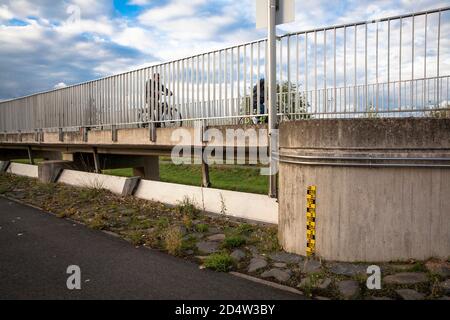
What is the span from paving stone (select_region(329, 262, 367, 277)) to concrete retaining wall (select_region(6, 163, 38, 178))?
13.9 meters

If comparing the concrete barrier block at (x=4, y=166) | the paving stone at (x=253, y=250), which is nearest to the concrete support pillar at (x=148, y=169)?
the concrete barrier block at (x=4, y=166)

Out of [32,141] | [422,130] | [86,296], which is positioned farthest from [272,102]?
[32,141]

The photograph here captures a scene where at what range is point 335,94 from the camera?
22.7 feet

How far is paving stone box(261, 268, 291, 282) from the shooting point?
15.8ft

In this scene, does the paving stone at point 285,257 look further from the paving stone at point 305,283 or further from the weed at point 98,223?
the weed at point 98,223

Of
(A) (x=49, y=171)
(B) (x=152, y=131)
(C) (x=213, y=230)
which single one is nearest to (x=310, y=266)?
(C) (x=213, y=230)

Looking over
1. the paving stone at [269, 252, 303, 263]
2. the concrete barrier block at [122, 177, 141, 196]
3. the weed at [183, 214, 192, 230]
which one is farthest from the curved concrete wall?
the concrete barrier block at [122, 177, 141, 196]

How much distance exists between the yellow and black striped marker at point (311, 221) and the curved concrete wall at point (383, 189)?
68mm

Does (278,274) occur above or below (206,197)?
below

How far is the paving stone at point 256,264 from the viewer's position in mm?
5181

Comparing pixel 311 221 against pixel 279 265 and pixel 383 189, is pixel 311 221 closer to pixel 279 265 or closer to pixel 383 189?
pixel 279 265

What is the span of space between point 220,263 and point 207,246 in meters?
0.99

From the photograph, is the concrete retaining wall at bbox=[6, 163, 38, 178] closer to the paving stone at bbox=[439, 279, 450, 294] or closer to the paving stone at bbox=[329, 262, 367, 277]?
the paving stone at bbox=[329, 262, 367, 277]

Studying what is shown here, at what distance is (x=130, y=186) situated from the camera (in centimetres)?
1097
